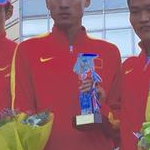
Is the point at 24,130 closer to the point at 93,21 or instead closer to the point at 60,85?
the point at 60,85

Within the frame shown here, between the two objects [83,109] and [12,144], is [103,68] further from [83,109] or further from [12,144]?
[12,144]

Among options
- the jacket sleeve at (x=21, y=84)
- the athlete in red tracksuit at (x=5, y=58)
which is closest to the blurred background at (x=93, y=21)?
the athlete in red tracksuit at (x=5, y=58)

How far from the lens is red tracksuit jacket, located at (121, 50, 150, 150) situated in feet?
12.5

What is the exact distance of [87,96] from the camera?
150 inches

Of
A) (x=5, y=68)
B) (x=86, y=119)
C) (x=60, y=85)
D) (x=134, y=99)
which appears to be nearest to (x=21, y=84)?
(x=60, y=85)

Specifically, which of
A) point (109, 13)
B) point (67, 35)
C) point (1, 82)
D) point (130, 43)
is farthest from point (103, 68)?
point (109, 13)

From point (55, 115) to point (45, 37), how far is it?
533 millimetres

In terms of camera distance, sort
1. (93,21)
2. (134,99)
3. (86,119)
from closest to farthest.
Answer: (86,119), (134,99), (93,21)

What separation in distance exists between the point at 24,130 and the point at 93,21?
1729cm

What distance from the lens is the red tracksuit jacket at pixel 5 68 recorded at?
14.0 ft

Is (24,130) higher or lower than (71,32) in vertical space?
lower

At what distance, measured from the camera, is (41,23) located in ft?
69.1

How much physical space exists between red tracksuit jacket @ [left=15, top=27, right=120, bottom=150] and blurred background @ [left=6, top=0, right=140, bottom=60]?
603 inches

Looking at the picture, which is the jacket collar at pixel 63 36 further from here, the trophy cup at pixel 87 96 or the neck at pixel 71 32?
the trophy cup at pixel 87 96
